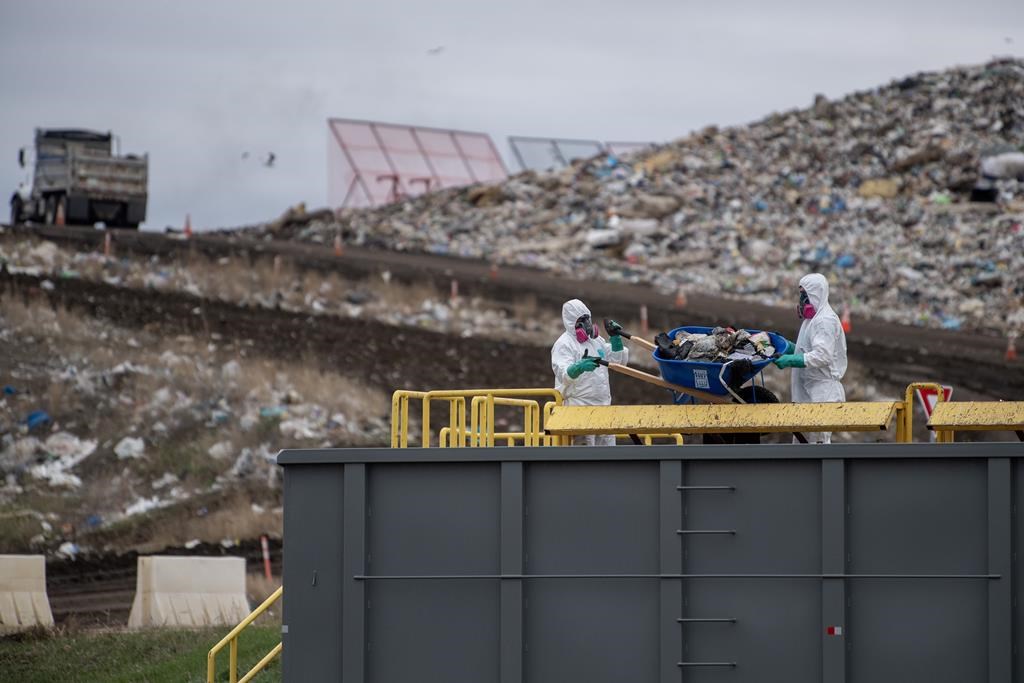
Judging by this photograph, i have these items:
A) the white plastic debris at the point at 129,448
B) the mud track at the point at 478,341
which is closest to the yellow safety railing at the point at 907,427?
the white plastic debris at the point at 129,448

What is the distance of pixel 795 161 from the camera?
41.8 metres

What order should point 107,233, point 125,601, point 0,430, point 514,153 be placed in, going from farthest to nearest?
Answer: point 514,153
point 107,233
point 0,430
point 125,601

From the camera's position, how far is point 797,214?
124ft

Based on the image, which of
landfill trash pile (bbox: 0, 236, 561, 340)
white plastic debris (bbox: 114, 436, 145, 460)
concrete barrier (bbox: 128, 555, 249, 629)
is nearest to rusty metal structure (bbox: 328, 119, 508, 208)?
landfill trash pile (bbox: 0, 236, 561, 340)

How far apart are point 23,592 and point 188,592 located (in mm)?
1565

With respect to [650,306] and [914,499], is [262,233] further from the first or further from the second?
[914,499]

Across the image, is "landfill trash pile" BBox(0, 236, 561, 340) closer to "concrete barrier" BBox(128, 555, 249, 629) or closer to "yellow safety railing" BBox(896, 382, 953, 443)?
"concrete barrier" BBox(128, 555, 249, 629)

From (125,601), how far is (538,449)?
Result: 1019 cm

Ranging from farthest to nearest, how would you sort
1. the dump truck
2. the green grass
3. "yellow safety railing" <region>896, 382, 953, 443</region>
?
the dump truck, the green grass, "yellow safety railing" <region>896, 382, 953, 443</region>

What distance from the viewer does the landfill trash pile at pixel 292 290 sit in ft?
93.4

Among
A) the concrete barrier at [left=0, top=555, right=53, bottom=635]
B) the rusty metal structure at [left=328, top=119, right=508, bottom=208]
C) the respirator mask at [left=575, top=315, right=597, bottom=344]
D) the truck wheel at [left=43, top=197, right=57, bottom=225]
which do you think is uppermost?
the rusty metal structure at [left=328, top=119, right=508, bottom=208]

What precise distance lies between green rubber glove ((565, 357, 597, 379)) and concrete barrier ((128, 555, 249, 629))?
6.60 m

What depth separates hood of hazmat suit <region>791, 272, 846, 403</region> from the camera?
896cm

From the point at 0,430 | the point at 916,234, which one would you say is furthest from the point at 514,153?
the point at 0,430
